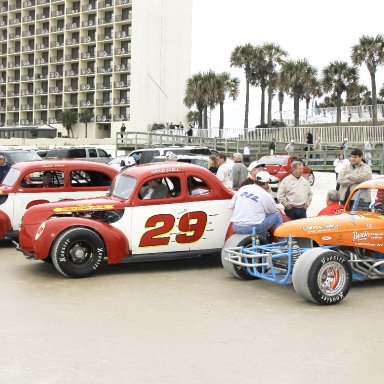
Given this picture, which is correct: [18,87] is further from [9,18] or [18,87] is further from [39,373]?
[39,373]

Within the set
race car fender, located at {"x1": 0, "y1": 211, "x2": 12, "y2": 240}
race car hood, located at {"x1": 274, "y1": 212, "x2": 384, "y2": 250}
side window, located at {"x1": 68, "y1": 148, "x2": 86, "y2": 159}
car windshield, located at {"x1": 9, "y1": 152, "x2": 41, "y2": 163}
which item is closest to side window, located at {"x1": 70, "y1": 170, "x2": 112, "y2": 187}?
race car fender, located at {"x1": 0, "y1": 211, "x2": 12, "y2": 240}

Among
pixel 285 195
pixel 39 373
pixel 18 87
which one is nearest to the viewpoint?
pixel 39 373

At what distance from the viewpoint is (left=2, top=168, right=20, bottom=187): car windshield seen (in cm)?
1270

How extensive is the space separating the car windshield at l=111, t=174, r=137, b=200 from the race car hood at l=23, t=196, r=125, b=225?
6.8 inches

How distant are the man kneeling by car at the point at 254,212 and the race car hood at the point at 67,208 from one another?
1.81m

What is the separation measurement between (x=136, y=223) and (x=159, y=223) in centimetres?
36

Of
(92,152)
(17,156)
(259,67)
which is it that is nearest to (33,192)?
(17,156)

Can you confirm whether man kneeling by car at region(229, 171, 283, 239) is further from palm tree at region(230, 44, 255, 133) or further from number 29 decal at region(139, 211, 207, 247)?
palm tree at region(230, 44, 255, 133)

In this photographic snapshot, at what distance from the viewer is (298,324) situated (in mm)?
7125

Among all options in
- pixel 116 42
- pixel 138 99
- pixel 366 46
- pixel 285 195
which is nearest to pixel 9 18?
pixel 116 42

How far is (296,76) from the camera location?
67.1 metres

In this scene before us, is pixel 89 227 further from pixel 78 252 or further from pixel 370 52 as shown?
pixel 370 52

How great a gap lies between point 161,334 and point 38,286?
3089 millimetres

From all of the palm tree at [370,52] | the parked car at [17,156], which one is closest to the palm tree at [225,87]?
the palm tree at [370,52]
